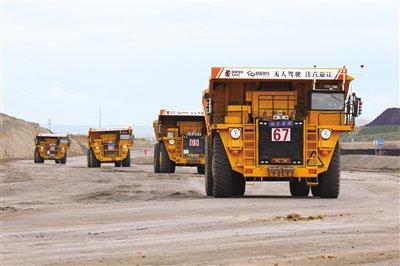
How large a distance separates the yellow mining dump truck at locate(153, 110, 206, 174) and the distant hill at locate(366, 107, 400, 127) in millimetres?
90199

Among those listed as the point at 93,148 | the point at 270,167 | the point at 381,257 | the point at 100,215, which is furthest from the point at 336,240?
the point at 93,148

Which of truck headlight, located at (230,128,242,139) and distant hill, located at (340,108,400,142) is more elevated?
distant hill, located at (340,108,400,142)

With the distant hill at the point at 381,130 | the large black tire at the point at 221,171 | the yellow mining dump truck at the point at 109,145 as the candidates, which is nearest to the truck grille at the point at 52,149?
the yellow mining dump truck at the point at 109,145

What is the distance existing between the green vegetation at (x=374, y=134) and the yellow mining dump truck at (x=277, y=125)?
79162mm

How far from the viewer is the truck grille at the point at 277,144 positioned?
2127 cm

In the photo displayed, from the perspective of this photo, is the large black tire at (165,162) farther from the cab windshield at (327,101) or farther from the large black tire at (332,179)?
the large black tire at (332,179)

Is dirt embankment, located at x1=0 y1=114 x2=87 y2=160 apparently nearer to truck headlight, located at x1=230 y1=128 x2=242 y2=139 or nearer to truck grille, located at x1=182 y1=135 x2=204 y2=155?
truck grille, located at x1=182 y1=135 x2=204 y2=155

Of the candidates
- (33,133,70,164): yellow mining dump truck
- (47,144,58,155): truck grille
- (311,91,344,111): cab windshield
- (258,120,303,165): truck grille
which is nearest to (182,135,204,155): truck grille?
(311,91,344,111): cab windshield

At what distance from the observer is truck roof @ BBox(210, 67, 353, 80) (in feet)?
71.4

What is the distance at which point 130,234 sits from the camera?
12.8 meters

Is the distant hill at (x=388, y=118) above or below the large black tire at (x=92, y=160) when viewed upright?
above

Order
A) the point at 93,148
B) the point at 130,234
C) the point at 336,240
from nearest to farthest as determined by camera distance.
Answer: the point at 336,240
the point at 130,234
the point at 93,148

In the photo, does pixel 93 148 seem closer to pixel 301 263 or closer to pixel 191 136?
pixel 191 136

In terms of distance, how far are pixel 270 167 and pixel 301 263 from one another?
11.8 meters
